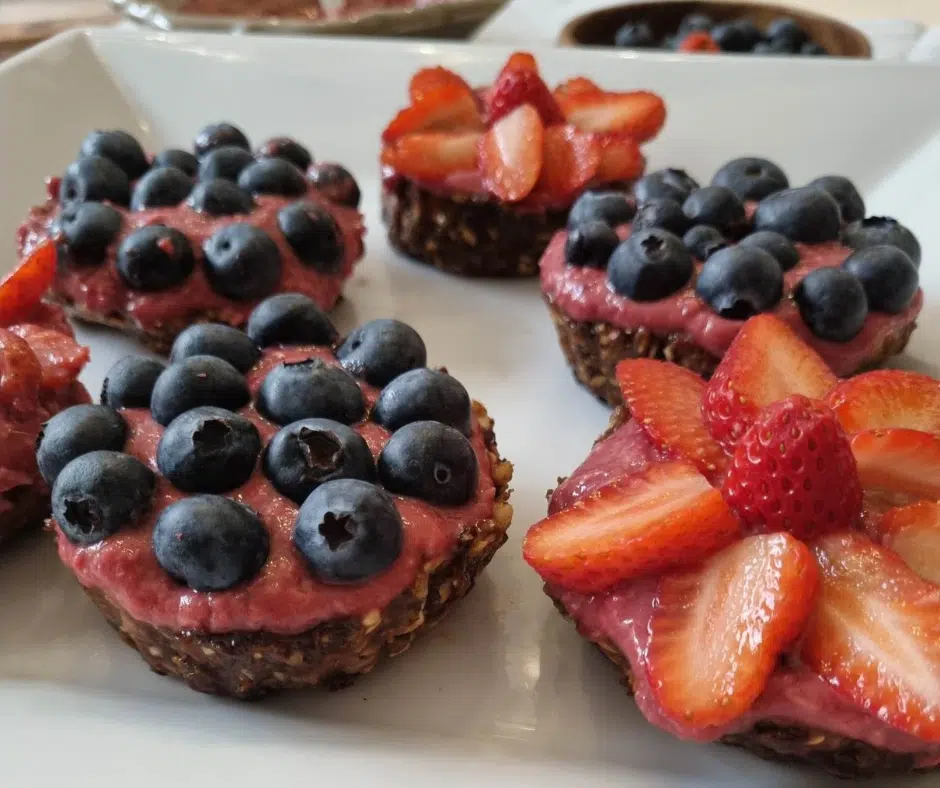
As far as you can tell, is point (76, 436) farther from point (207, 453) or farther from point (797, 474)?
point (797, 474)

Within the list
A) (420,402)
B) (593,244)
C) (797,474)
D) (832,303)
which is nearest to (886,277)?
(832,303)

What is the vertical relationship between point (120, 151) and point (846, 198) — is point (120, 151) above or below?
above

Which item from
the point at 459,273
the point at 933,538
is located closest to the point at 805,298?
the point at 933,538

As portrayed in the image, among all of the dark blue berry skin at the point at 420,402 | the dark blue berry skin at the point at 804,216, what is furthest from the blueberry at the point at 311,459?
the dark blue berry skin at the point at 804,216

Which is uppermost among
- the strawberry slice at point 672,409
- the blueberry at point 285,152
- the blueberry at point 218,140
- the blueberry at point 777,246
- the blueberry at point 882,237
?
the blueberry at point 218,140

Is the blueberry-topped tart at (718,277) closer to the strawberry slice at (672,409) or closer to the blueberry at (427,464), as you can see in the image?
the strawberry slice at (672,409)

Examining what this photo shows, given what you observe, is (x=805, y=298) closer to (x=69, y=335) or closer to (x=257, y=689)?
(x=257, y=689)
